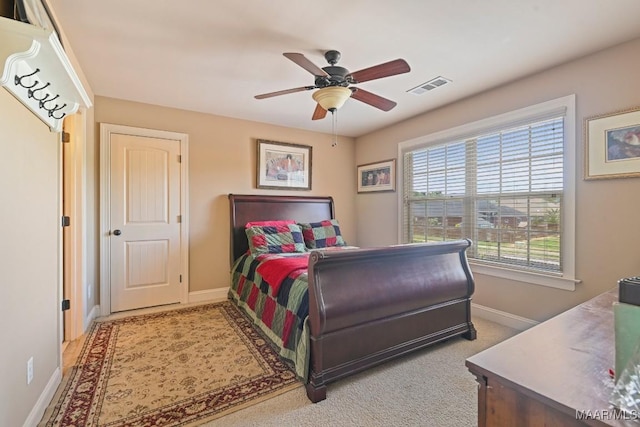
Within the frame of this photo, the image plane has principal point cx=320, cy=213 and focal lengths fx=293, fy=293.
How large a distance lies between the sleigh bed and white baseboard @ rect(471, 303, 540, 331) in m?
0.57

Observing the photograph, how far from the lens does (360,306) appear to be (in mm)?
2037

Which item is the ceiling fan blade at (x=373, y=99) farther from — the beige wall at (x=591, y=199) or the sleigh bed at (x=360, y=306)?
the beige wall at (x=591, y=199)

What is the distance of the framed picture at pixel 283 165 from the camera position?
4254mm

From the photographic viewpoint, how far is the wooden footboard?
1916mm

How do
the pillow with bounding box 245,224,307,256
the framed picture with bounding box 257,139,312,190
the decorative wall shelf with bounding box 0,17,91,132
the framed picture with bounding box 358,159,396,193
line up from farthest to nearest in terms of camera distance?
1. the framed picture with bounding box 358,159,396,193
2. the framed picture with bounding box 257,139,312,190
3. the pillow with bounding box 245,224,307,256
4. the decorative wall shelf with bounding box 0,17,91,132

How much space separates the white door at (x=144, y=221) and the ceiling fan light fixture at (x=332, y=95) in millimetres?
2265

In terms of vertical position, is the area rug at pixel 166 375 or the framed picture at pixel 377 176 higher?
the framed picture at pixel 377 176

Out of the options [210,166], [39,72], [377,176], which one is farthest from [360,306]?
[377,176]

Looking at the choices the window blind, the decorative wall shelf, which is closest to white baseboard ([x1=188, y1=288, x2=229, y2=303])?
the decorative wall shelf

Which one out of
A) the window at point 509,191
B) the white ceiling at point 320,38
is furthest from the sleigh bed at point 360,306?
the white ceiling at point 320,38

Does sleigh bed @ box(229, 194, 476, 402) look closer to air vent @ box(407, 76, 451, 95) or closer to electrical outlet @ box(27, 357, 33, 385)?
electrical outlet @ box(27, 357, 33, 385)

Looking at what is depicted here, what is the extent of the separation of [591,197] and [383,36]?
7.13 feet

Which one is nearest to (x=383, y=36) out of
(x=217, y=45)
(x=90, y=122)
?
(x=217, y=45)

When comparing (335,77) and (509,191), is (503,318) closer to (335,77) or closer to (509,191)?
(509,191)
